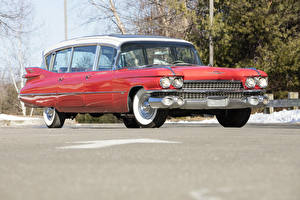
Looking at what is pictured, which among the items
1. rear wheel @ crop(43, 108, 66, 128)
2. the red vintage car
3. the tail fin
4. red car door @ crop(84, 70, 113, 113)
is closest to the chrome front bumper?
the red vintage car

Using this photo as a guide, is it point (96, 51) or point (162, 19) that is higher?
point (162, 19)

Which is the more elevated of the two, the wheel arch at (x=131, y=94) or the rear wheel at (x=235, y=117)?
the wheel arch at (x=131, y=94)

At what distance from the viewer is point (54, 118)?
15.4 m

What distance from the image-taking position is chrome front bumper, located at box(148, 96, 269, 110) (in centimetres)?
1185

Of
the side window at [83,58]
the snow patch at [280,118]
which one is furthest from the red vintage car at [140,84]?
the snow patch at [280,118]

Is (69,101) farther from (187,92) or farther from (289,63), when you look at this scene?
(289,63)

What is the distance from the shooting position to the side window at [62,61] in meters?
15.1

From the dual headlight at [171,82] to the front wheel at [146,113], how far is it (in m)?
0.56

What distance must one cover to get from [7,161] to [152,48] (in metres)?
7.13

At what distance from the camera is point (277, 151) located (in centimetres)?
744

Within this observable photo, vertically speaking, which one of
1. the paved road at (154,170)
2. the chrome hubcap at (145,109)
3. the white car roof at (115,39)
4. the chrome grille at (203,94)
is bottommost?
the paved road at (154,170)

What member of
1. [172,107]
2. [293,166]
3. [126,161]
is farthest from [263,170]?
[172,107]

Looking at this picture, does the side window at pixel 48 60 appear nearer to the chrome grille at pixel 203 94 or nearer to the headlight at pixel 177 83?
the chrome grille at pixel 203 94

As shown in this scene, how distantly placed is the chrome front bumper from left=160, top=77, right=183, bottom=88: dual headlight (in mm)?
220
